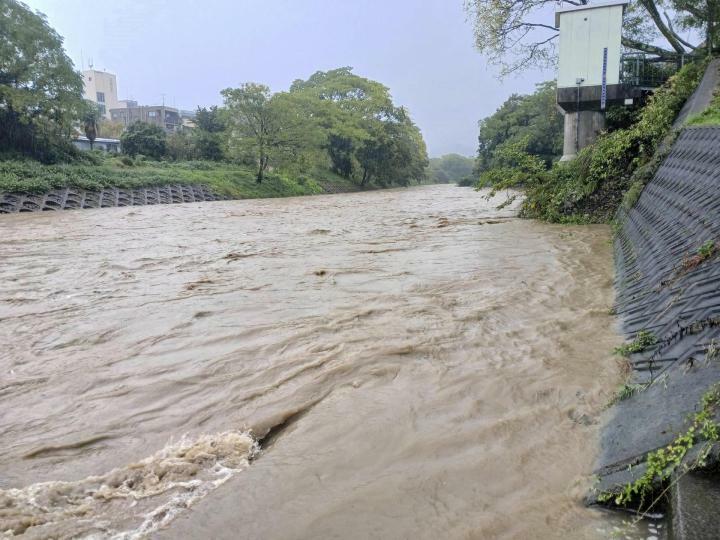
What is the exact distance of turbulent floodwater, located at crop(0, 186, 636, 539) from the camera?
220 centimetres

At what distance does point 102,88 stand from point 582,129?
104m

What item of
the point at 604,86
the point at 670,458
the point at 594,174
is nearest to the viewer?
the point at 670,458

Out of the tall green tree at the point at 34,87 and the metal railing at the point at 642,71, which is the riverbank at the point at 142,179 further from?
the metal railing at the point at 642,71

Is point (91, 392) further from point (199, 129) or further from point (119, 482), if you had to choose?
point (199, 129)

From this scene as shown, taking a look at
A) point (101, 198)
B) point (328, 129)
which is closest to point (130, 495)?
point (101, 198)

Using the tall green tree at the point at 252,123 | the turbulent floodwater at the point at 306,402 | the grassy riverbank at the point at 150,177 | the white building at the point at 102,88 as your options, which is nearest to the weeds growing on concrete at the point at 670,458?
the turbulent floodwater at the point at 306,402

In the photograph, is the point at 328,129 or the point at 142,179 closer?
the point at 142,179

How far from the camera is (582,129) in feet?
63.8

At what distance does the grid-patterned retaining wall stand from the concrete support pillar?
19.2 m

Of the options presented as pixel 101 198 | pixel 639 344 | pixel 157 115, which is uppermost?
pixel 157 115

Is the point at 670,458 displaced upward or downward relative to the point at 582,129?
downward

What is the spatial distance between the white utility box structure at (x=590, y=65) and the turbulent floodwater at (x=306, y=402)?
14051mm

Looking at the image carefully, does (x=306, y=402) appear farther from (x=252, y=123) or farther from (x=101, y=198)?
(x=252, y=123)

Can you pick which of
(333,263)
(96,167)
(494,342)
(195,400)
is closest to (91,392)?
(195,400)
